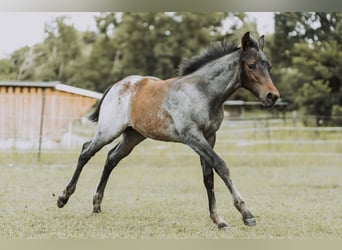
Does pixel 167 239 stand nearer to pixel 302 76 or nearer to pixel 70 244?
pixel 70 244

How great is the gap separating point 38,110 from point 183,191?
2105mm

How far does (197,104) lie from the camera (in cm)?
360

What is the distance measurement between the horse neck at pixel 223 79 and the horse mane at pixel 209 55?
0.25ft

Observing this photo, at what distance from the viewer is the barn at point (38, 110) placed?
6.18m

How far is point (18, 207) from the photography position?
14.0ft

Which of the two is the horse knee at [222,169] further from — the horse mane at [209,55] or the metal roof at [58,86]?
the metal roof at [58,86]

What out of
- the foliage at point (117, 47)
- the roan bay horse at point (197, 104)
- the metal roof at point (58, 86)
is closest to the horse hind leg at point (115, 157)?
the roan bay horse at point (197, 104)

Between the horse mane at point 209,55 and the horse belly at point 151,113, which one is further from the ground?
the horse mane at point 209,55

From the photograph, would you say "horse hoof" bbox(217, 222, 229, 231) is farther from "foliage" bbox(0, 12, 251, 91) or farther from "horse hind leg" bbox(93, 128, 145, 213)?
"foliage" bbox(0, 12, 251, 91)

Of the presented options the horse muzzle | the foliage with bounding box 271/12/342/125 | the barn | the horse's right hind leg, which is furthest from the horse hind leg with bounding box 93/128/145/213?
the foliage with bounding box 271/12/342/125

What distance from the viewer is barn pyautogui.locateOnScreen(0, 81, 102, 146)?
6180 mm

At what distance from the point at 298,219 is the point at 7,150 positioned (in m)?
3.36

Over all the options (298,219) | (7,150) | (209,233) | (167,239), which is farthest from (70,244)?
(7,150)

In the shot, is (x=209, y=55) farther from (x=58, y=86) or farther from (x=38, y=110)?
(x=38, y=110)
